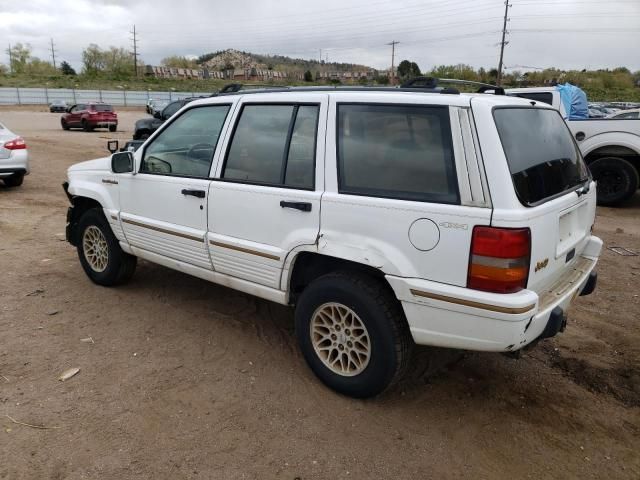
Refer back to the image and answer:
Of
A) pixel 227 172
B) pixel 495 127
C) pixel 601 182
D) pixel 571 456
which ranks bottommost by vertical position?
pixel 571 456

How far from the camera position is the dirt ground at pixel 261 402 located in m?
2.65

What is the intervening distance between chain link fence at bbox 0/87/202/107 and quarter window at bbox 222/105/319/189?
154ft

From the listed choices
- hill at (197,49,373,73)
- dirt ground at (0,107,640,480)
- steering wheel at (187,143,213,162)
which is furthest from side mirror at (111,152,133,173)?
hill at (197,49,373,73)

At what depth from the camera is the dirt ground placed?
2654 millimetres

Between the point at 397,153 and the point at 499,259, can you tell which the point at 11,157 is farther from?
the point at 499,259

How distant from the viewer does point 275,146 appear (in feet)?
11.1

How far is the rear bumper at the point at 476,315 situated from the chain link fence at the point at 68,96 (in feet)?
158

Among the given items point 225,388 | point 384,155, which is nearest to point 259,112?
point 384,155

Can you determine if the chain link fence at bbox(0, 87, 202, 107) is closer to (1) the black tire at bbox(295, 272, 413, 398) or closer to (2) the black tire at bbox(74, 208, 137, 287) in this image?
(2) the black tire at bbox(74, 208, 137, 287)

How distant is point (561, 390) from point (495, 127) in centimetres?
185

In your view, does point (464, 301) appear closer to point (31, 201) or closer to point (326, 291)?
point (326, 291)

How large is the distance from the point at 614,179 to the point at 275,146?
25.9ft

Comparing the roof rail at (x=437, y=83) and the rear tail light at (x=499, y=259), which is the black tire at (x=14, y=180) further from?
the rear tail light at (x=499, y=259)

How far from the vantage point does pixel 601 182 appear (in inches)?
361
